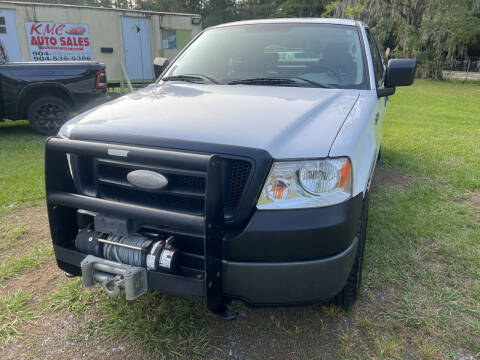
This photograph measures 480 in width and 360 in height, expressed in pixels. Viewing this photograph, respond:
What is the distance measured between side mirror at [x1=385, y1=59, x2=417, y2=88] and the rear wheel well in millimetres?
6121

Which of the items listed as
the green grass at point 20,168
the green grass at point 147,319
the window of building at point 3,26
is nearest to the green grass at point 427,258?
the green grass at point 147,319

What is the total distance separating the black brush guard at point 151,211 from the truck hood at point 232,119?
11cm

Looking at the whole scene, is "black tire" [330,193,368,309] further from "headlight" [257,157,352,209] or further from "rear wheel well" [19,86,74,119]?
"rear wheel well" [19,86,74,119]

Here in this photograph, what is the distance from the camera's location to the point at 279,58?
3207 millimetres

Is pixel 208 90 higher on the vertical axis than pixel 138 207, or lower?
higher

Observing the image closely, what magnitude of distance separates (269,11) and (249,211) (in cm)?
4352

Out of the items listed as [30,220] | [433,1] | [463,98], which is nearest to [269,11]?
[433,1]

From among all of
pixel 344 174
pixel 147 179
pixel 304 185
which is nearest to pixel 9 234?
pixel 147 179

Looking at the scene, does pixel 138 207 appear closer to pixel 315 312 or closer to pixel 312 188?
pixel 312 188

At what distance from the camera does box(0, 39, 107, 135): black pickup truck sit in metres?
6.84

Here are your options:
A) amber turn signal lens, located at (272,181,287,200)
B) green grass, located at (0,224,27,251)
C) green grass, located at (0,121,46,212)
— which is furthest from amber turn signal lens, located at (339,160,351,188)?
green grass, located at (0,121,46,212)

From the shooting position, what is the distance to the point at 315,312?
2.52 m

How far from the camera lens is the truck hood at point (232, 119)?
189 centimetres

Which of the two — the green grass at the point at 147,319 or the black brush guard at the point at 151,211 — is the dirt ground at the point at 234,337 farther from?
the black brush guard at the point at 151,211
